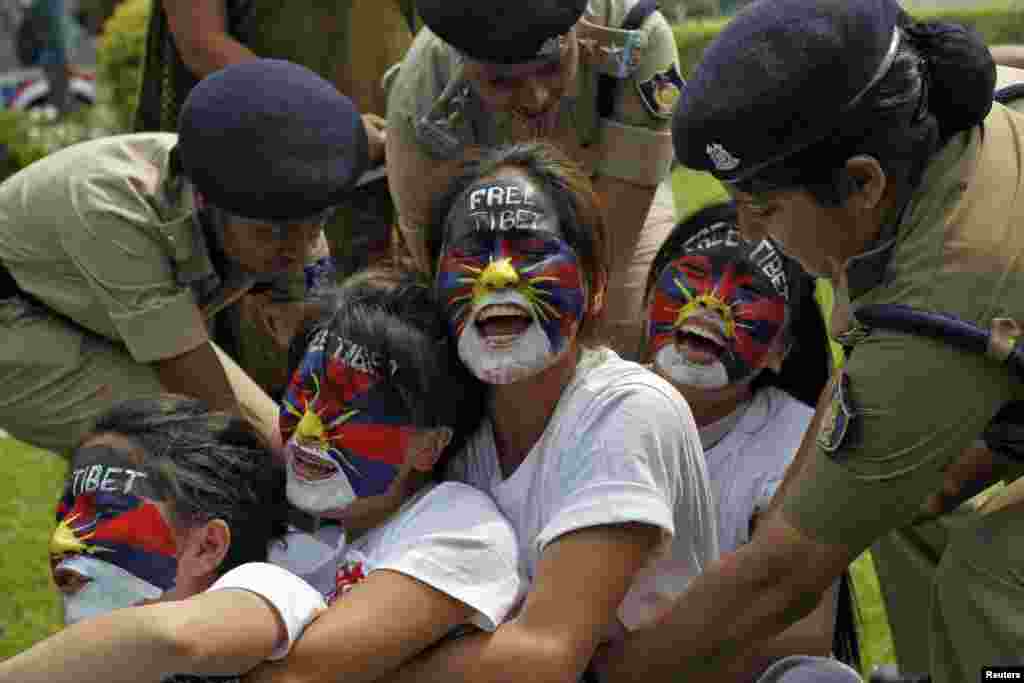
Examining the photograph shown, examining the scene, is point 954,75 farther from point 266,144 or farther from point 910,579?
point 266,144

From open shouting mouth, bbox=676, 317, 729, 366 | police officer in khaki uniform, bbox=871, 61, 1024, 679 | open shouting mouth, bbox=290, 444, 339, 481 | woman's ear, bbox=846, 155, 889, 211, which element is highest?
woman's ear, bbox=846, 155, 889, 211

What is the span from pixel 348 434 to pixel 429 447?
17 cm

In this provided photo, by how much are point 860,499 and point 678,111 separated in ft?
2.51

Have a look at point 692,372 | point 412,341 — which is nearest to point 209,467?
point 412,341

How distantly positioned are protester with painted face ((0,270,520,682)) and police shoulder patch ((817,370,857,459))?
25.1 inches

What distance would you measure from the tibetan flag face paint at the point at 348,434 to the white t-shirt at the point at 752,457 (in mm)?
875

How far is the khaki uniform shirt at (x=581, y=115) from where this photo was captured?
4.04m

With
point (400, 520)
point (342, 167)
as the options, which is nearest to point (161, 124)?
point (342, 167)

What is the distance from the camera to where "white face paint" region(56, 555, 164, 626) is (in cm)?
288

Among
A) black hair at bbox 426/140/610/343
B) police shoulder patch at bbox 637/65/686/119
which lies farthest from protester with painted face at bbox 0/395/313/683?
police shoulder patch at bbox 637/65/686/119

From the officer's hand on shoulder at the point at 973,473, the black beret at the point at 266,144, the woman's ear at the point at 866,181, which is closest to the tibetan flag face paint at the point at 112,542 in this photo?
the black beret at the point at 266,144

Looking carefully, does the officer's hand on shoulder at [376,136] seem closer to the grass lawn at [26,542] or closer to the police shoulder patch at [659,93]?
the police shoulder patch at [659,93]

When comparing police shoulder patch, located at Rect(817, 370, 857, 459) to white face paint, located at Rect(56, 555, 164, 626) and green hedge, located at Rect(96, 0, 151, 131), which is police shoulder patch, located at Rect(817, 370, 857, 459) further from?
green hedge, located at Rect(96, 0, 151, 131)

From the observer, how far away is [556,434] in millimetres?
2896
